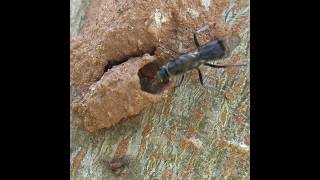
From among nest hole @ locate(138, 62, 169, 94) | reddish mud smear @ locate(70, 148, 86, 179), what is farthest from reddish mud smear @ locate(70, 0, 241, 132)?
reddish mud smear @ locate(70, 148, 86, 179)

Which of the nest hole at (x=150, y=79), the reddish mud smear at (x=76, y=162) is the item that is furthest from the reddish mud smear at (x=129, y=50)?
the reddish mud smear at (x=76, y=162)

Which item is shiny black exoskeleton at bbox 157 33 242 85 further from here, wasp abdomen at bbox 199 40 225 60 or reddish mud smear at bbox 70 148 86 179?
reddish mud smear at bbox 70 148 86 179

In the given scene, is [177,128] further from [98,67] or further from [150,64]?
[98,67]

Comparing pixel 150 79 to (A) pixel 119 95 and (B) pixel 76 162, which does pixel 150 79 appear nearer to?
(A) pixel 119 95

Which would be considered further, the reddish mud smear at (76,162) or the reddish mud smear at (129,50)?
the reddish mud smear at (76,162)

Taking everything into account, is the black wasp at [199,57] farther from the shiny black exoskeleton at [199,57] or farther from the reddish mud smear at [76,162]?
the reddish mud smear at [76,162]

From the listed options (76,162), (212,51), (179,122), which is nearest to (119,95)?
(179,122)
